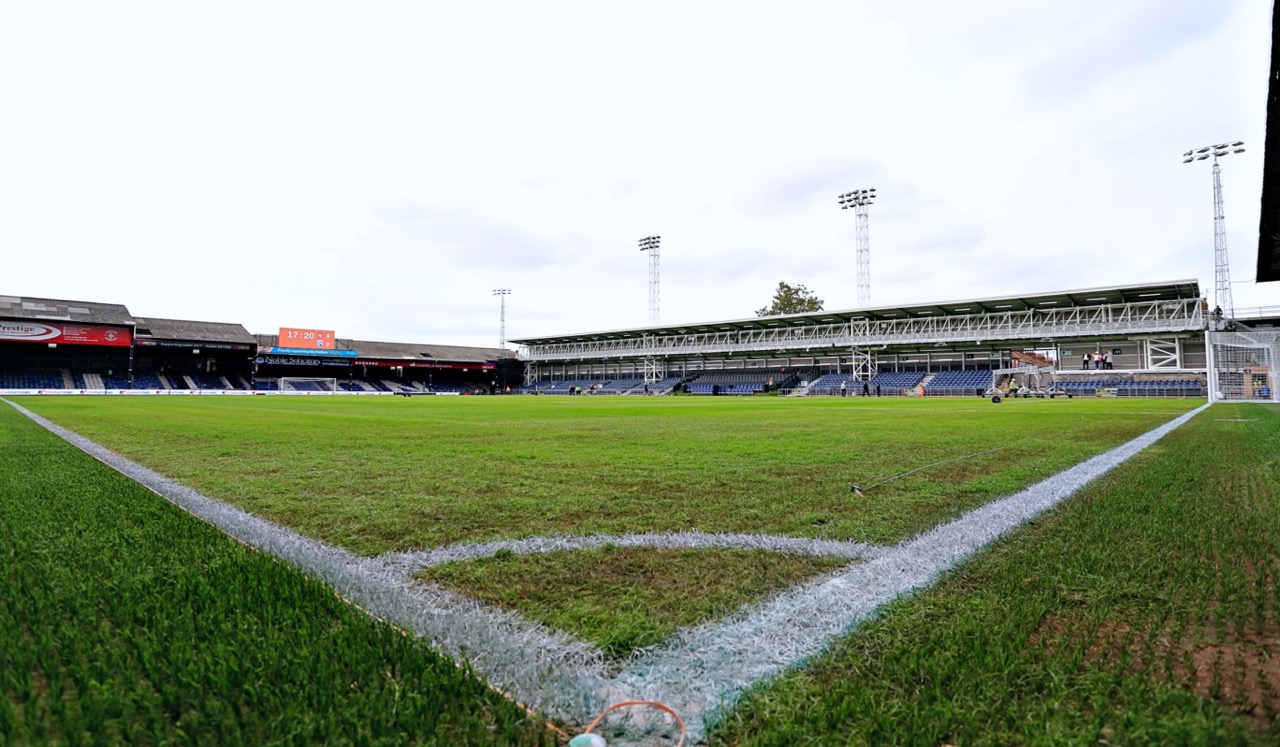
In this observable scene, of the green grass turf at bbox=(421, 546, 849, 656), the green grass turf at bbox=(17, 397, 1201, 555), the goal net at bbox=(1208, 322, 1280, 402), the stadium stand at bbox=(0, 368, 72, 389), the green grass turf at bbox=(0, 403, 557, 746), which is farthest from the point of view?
the stadium stand at bbox=(0, 368, 72, 389)

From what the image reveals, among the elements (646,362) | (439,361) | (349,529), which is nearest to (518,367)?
(439,361)

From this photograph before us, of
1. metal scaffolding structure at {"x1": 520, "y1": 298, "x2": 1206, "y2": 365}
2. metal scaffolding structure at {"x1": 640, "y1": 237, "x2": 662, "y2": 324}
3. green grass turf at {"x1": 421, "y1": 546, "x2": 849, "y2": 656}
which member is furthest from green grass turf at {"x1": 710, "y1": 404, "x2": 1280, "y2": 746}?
metal scaffolding structure at {"x1": 640, "y1": 237, "x2": 662, "y2": 324}

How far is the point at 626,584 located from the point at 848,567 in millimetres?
826

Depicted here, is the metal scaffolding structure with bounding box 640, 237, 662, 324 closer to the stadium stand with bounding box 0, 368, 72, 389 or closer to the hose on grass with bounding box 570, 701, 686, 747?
the stadium stand with bounding box 0, 368, 72, 389

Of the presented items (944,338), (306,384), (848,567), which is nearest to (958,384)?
(944,338)

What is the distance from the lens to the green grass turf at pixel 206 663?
3.66ft

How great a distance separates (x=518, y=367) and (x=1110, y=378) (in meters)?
51.1

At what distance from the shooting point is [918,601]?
182 cm

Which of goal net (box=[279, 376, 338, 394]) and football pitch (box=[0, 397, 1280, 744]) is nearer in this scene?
football pitch (box=[0, 397, 1280, 744])

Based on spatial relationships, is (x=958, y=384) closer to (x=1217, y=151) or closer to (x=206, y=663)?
(x=1217, y=151)

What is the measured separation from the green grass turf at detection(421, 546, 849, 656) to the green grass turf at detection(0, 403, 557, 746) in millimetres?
414

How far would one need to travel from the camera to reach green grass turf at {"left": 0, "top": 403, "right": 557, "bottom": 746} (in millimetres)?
1116

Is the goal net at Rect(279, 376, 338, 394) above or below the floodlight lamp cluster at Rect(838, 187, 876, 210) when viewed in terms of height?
below

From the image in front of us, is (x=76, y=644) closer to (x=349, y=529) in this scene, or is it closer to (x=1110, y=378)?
(x=349, y=529)
